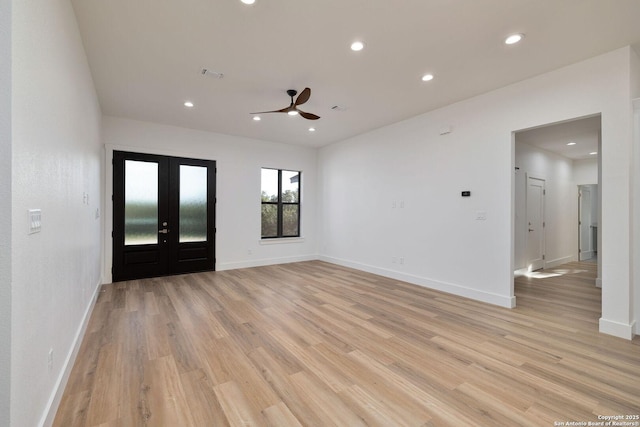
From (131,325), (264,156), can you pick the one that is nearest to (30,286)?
(131,325)

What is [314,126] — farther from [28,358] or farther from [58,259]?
[28,358]

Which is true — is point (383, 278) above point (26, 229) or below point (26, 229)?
below

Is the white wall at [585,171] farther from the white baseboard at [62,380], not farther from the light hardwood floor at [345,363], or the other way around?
the white baseboard at [62,380]

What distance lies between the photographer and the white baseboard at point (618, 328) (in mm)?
2887

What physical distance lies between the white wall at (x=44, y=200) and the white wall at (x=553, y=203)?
7273mm

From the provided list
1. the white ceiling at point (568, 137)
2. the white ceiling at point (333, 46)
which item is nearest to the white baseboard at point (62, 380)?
the white ceiling at point (333, 46)

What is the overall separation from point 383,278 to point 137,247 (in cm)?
479

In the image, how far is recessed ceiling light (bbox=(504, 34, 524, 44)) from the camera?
2745mm

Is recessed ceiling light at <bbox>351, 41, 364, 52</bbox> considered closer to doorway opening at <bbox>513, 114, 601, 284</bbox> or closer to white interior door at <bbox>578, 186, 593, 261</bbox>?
doorway opening at <bbox>513, 114, 601, 284</bbox>

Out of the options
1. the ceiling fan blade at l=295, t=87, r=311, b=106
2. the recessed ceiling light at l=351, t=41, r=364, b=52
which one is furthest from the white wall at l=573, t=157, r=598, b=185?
the ceiling fan blade at l=295, t=87, r=311, b=106

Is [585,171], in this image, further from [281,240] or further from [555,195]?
[281,240]

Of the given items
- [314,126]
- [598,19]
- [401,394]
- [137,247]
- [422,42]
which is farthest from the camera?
[314,126]

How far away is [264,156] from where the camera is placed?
6832 millimetres

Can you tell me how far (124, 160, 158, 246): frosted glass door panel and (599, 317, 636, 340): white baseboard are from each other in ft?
22.4
